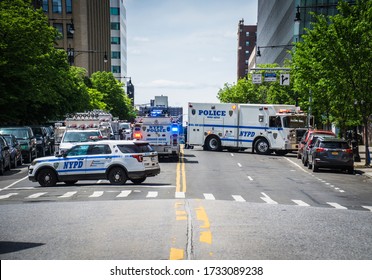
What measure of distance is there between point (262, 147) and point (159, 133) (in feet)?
41.2

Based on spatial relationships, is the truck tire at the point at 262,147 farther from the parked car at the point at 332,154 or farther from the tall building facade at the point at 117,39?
the tall building facade at the point at 117,39

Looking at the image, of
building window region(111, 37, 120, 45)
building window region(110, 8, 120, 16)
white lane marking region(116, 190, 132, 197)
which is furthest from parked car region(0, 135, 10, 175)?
building window region(110, 8, 120, 16)

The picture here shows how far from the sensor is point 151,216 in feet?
37.7

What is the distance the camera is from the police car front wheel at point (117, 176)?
21047 millimetres

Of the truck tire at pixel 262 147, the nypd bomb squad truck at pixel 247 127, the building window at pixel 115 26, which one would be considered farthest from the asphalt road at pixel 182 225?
the building window at pixel 115 26

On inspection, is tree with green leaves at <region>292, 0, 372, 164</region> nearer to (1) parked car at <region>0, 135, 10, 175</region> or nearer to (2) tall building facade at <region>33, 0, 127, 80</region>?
(1) parked car at <region>0, 135, 10, 175</region>

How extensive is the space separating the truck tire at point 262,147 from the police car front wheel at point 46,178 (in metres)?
24.0

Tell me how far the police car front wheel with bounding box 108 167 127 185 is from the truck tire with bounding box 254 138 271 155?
23.1 metres

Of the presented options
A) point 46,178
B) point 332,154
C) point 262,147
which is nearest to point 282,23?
point 262,147

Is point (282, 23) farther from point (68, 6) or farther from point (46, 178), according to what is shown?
point (46, 178)

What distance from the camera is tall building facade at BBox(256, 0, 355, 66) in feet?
255

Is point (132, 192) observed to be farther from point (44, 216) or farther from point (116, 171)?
point (44, 216)

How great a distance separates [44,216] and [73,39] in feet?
331

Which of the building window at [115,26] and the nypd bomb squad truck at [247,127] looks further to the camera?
the building window at [115,26]
